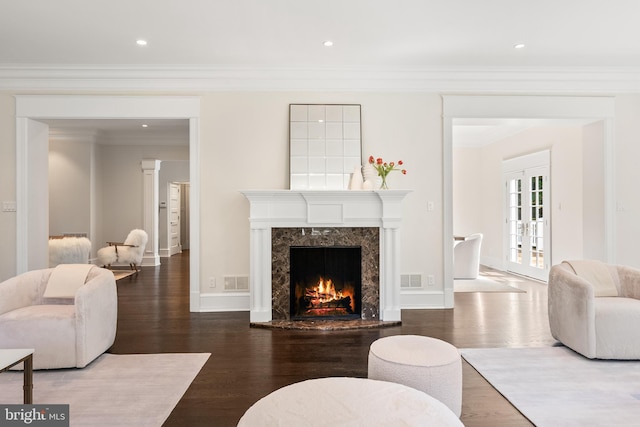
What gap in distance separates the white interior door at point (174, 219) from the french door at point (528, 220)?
802cm

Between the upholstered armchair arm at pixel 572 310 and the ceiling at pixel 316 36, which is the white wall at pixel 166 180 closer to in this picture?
the ceiling at pixel 316 36

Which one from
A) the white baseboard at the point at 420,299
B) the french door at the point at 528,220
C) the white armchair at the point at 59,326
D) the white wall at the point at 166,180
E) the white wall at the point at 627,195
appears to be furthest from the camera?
the white wall at the point at 166,180

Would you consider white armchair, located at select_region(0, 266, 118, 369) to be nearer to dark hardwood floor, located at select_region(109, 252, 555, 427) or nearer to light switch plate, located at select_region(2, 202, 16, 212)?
dark hardwood floor, located at select_region(109, 252, 555, 427)

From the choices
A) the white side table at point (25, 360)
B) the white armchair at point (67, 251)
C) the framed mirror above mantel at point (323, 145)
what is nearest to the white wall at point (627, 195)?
the framed mirror above mantel at point (323, 145)

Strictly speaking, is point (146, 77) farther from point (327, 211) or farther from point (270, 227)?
point (327, 211)

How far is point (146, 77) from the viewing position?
445 centimetres

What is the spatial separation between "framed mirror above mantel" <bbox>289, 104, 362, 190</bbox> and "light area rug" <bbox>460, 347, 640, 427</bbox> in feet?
7.60

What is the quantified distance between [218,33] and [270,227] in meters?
1.98

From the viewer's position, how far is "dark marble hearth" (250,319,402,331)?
3809mm

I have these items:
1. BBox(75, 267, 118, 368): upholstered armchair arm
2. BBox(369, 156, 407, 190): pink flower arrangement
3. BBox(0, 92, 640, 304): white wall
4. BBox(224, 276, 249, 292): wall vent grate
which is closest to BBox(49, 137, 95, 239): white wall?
BBox(0, 92, 640, 304): white wall

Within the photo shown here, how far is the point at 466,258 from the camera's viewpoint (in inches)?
249

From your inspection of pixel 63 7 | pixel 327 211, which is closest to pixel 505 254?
pixel 327 211

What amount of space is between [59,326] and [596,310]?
398 centimetres

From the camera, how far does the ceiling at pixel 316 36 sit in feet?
10.5
